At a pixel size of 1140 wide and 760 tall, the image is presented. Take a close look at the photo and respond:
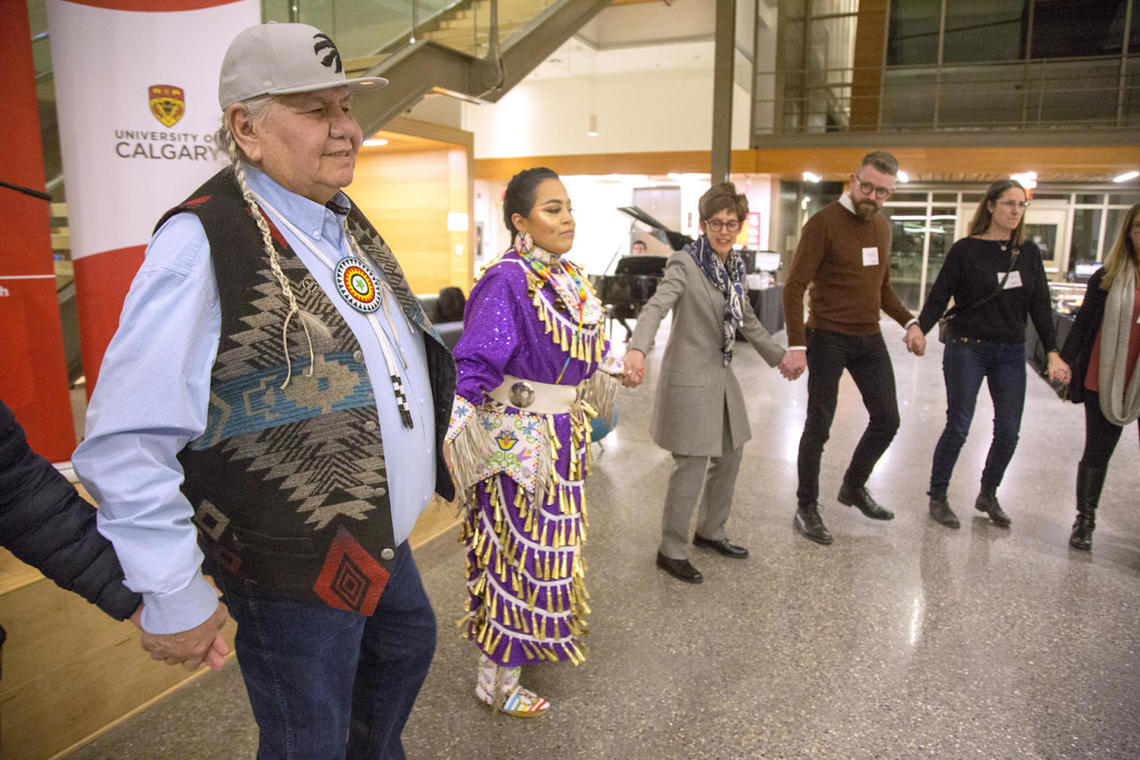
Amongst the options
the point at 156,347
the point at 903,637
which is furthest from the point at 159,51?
the point at 903,637

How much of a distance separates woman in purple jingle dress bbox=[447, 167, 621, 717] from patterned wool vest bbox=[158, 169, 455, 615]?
28.2 inches

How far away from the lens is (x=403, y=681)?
152cm

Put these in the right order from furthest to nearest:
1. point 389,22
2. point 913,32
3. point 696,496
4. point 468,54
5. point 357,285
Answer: point 913,32 → point 468,54 → point 389,22 → point 696,496 → point 357,285

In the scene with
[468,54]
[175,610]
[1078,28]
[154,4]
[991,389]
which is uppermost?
[1078,28]

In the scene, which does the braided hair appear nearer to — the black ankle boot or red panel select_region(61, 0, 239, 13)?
red panel select_region(61, 0, 239, 13)

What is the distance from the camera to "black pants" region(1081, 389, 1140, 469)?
3.27 m

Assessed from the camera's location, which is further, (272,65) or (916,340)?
(916,340)

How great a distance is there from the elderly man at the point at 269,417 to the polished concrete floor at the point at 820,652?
1.04 metres

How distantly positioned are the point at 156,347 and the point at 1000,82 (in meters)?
15.1

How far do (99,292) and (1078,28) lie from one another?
15.5 metres

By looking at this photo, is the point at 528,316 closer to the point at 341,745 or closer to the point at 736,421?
the point at 341,745

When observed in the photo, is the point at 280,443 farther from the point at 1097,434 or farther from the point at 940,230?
the point at 940,230

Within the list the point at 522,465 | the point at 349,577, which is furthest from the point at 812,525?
the point at 349,577

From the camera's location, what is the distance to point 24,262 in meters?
2.33
